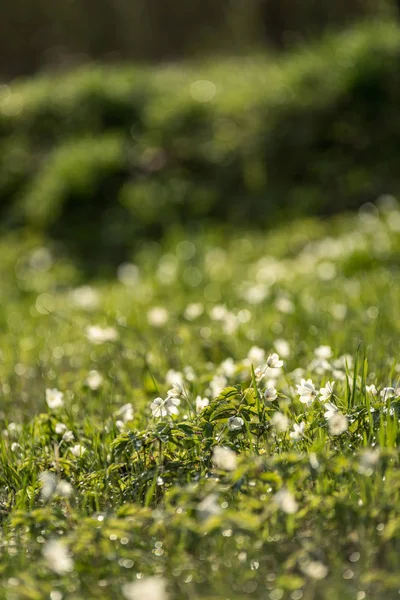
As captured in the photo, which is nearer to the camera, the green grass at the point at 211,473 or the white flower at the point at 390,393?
the green grass at the point at 211,473

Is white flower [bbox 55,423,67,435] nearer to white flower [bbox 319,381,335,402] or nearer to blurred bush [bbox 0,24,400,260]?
white flower [bbox 319,381,335,402]

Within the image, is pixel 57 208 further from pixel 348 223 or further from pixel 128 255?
pixel 348 223

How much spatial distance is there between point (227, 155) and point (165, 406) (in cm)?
580

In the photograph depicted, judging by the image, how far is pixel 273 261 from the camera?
5926 mm

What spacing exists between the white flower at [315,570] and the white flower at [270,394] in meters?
0.60

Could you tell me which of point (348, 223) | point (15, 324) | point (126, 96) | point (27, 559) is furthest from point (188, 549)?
point (126, 96)

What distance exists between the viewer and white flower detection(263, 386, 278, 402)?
2.36m

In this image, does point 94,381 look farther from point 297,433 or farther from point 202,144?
point 202,144

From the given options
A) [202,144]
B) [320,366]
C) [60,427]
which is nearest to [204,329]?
[320,366]

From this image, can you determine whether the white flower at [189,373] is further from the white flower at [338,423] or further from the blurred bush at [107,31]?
the blurred bush at [107,31]

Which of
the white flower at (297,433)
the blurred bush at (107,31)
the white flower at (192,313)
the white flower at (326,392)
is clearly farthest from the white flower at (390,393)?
the blurred bush at (107,31)

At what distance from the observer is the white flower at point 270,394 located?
7.75 feet

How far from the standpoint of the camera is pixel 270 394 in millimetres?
2367

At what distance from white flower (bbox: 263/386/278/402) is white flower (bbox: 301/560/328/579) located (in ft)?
1.97
